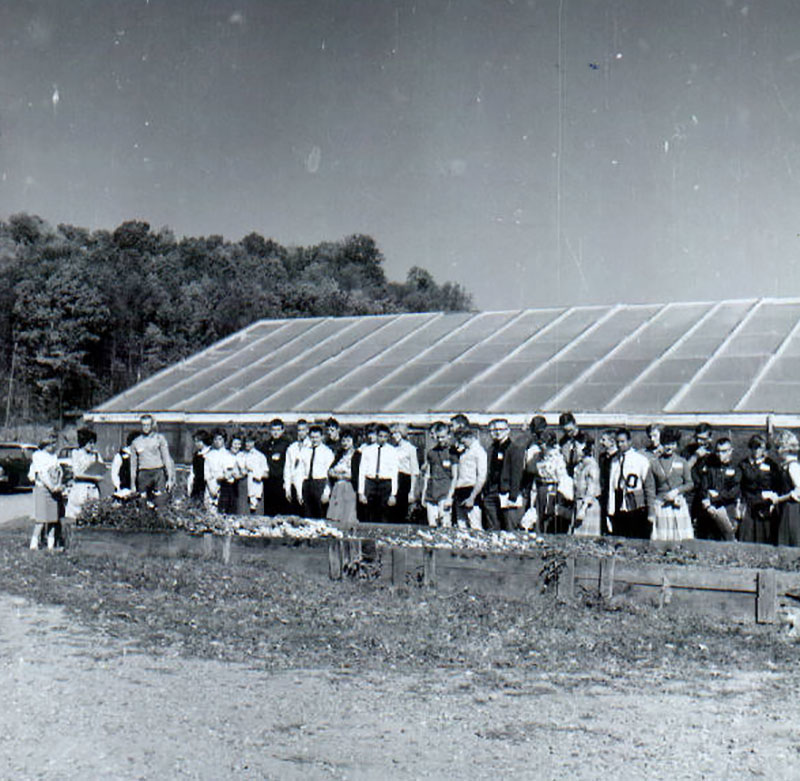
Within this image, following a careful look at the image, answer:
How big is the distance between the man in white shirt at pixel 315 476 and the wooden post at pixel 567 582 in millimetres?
5051

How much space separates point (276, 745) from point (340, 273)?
60998 mm

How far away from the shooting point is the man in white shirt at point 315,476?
13.3 metres

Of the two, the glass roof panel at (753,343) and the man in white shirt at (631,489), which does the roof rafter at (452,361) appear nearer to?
the glass roof panel at (753,343)

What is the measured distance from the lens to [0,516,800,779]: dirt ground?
493 cm

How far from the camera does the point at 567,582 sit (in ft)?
28.5

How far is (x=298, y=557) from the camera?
33.2 feet

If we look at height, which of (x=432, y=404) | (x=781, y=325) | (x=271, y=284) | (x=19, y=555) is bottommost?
(x=19, y=555)

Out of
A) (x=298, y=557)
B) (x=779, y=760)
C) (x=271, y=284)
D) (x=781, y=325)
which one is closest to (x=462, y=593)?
(x=298, y=557)

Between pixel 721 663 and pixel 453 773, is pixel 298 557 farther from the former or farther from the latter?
pixel 453 773

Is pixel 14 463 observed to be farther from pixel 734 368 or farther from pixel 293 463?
pixel 734 368

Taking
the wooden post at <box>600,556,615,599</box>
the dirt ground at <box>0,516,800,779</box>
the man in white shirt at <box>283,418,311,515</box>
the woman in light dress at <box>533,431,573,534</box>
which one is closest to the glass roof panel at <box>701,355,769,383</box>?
the woman in light dress at <box>533,431,573,534</box>

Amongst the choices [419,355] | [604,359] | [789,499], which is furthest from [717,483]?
[419,355]

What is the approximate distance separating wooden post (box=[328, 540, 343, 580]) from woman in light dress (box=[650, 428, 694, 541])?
3.28 m

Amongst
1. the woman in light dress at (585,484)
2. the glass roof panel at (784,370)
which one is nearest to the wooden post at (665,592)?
the woman in light dress at (585,484)
